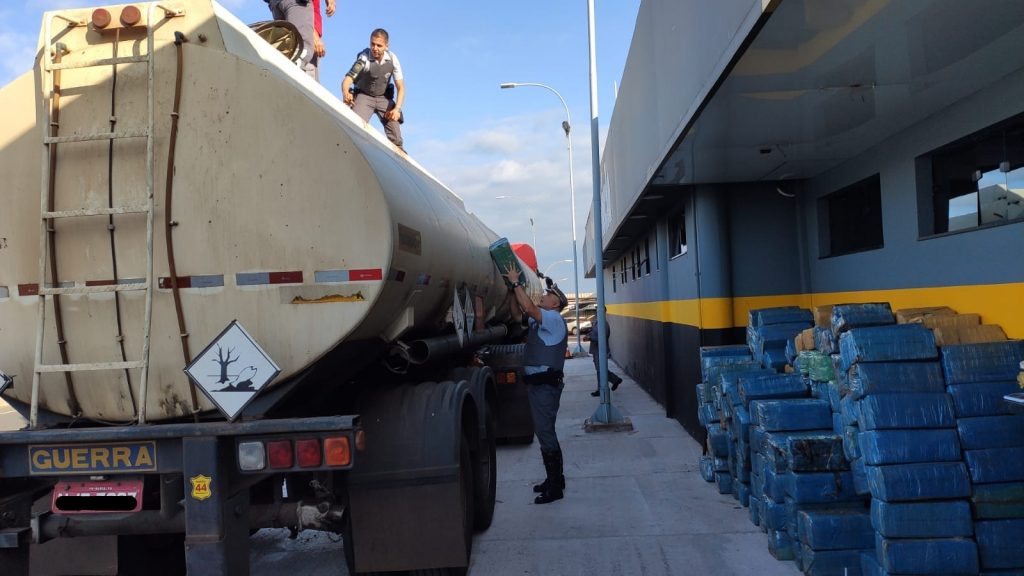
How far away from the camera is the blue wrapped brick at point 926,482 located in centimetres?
390

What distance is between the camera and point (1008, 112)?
13.8 feet

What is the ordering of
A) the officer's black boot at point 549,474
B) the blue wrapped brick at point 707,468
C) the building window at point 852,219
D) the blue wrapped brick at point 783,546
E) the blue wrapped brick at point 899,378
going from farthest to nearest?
the blue wrapped brick at point 707,468, the officer's black boot at point 549,474, the building window at point 852,219, the blue wrapped brick at point 783,546, the blue wrapped brick at point 899,378

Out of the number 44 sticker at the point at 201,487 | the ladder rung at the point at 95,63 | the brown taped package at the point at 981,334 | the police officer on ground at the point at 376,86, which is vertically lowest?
the number 44 sticker at the point at 201,487

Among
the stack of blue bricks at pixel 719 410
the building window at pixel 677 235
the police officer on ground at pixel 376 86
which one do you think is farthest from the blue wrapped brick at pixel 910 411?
the building window at pixel 677 235

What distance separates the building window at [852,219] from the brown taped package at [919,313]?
139cm

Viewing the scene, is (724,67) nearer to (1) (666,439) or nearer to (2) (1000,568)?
(2) (1000,568)

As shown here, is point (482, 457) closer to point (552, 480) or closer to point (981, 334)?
point (552, 480)

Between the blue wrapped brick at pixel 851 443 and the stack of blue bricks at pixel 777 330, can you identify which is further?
the stack of blue bricks at pixel 777 330

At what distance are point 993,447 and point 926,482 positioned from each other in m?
0.42

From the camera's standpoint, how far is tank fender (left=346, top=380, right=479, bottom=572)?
4.27 metres

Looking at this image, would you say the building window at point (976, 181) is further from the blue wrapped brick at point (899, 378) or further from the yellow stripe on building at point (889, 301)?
the blue wrapped brick at point (899, 378)

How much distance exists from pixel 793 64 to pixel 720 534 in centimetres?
340

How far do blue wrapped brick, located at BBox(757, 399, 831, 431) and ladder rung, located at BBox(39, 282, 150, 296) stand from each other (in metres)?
3.93

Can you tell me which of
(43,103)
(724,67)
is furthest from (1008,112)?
(43,103)
